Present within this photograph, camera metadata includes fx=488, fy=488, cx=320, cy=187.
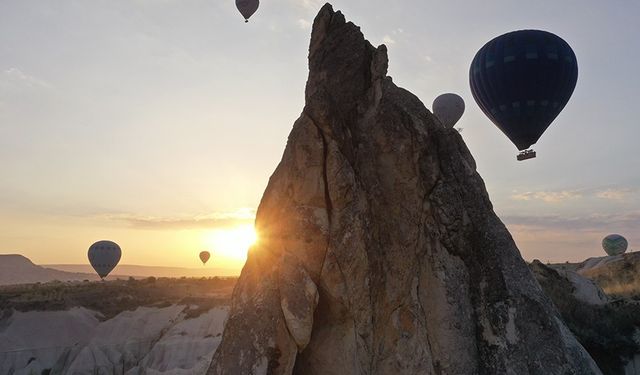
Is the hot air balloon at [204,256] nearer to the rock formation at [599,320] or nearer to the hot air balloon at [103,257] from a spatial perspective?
the hot air balloon at [103,257]

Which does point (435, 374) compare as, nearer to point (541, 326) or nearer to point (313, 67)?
point (541, 326)

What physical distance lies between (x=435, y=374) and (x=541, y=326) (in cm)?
213

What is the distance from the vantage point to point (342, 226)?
931 centimetres

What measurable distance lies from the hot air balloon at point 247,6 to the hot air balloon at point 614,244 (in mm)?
67138

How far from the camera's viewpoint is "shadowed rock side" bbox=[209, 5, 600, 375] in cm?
880

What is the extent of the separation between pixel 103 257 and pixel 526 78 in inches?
2644

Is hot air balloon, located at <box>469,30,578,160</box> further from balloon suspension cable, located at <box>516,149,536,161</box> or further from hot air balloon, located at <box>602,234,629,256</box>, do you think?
hot air balloon, located at <box>602,234,629,256</box>

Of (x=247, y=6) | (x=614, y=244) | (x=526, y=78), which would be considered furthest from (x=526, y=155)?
(x=614, y=244)

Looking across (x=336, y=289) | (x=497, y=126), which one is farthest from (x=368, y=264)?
(x=497, y=126)

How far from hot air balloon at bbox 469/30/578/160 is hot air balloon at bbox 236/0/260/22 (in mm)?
20242

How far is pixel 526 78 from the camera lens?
31.7 metres

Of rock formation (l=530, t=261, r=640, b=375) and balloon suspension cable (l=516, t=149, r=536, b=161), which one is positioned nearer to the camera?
rock formation (l=530, t=261, r=640, b=375)

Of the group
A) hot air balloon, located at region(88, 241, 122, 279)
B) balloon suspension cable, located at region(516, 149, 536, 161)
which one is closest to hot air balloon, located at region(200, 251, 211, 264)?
hot air balloon, located at region(88, 241, 122, 279)

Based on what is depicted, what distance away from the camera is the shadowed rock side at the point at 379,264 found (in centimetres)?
880
